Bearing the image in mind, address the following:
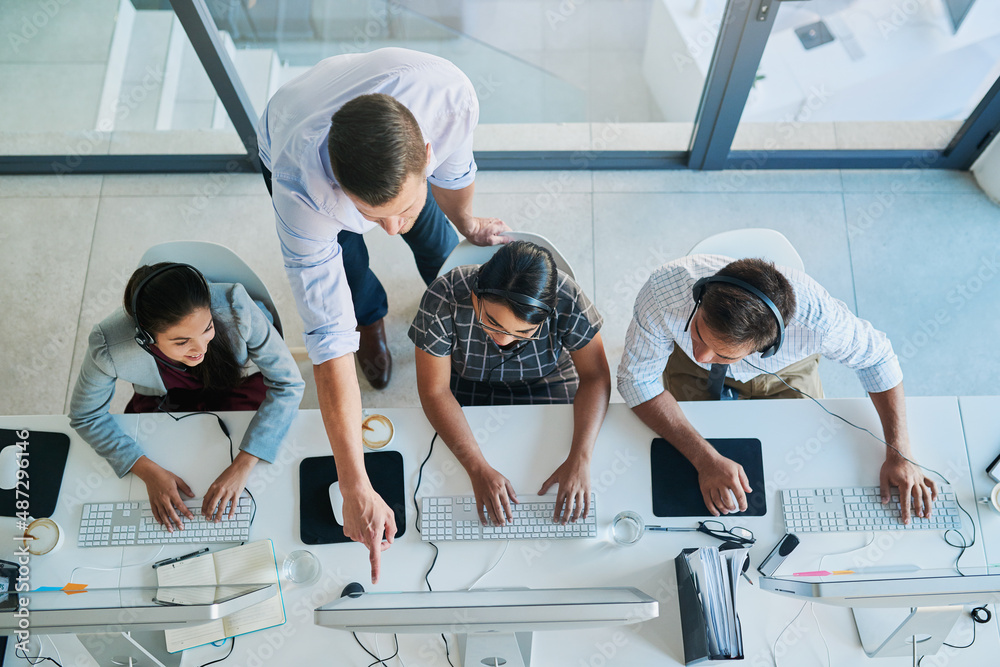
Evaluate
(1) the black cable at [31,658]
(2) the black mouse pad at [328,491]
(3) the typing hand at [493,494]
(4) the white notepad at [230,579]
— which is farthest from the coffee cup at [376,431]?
(1) the black cable at [31,658]

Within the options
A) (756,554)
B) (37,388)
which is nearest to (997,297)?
(756,554)

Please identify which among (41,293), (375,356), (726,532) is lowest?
(41,293)

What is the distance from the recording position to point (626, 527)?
5.50ft

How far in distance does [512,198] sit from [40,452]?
1.92m

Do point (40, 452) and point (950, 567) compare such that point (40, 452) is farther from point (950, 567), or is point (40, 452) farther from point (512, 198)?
point (950, 567)

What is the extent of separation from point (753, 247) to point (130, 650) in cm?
192

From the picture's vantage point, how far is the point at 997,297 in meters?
2.66

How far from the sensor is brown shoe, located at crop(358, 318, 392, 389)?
246 cm

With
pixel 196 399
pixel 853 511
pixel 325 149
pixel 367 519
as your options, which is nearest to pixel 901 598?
pixel 853 511

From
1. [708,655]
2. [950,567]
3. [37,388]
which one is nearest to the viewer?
[708,655]

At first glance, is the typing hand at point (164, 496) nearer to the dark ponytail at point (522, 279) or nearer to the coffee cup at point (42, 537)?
the coffee cup at point (42, 537)

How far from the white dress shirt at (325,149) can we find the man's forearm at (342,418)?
0.04 metres

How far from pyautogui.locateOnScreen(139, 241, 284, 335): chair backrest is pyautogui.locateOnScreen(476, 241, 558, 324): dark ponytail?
2.41ft

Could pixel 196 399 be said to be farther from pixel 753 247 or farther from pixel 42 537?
pixel 753 247
